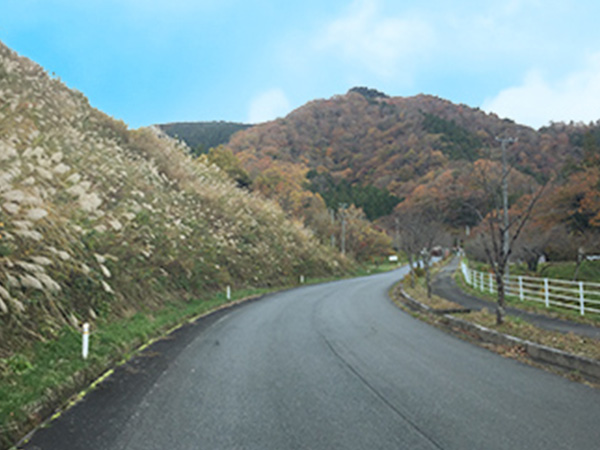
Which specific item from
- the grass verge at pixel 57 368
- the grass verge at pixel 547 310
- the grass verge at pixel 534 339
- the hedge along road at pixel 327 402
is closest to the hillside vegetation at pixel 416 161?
the grass verge at pixel 547 310

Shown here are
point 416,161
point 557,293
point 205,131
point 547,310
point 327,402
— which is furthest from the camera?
point 205,131

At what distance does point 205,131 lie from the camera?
438ft

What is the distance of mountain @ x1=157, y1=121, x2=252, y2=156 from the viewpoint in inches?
4787

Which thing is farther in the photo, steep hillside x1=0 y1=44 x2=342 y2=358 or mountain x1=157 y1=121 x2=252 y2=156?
mountain x1=157 y1=121 x2=252 y2=156

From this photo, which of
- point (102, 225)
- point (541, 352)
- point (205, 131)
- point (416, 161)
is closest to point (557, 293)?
point (541, 352)

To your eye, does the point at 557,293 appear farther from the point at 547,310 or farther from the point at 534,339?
the point at 534,339

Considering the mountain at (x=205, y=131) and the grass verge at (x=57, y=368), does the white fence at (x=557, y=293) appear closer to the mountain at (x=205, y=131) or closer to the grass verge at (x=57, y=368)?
the grass verge at (x=57, y=368)

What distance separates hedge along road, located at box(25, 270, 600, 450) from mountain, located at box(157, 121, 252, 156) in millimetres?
111749

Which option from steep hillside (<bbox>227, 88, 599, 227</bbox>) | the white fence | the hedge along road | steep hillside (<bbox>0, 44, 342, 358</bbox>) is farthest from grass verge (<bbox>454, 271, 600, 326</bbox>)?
steep hillside (<bbox>227, 88, 599, 227</bbox>)

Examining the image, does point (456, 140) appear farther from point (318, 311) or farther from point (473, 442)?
point (473, 442)

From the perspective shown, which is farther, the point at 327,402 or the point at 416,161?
the point at 416,161

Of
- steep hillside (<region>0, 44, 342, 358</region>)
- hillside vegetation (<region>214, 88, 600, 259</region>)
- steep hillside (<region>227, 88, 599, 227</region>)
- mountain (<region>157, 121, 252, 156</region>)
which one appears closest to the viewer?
steep hillside (<region>0, 44, 342, 358</region>)

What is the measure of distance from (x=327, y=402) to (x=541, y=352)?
494 cm

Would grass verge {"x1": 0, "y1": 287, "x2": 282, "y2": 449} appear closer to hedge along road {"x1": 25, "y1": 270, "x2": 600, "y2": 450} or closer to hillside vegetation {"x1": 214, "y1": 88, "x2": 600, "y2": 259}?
hedge along road {"x1": 25, "y1": 270, "x2": 600, "y2": 450}
